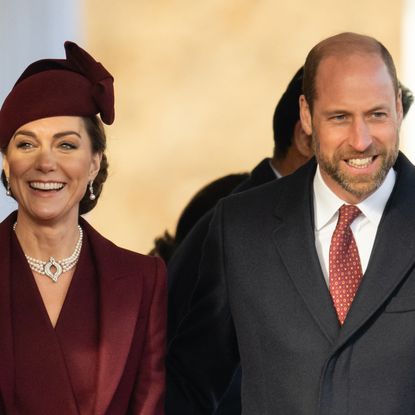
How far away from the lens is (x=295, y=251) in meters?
3.98

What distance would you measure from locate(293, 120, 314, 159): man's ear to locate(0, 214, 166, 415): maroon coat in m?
1.13

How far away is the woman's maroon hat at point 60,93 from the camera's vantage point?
3.87m

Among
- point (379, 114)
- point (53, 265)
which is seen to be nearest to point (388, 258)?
point (379, 114)

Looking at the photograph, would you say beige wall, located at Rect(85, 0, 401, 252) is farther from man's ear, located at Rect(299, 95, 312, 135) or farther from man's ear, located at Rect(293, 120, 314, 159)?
man's ear, located at Rect(299, 95, 312, 135)

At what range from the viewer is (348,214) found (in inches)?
155

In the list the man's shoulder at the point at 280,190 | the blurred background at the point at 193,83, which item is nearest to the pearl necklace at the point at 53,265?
the man's shoulder at the point at 280,190

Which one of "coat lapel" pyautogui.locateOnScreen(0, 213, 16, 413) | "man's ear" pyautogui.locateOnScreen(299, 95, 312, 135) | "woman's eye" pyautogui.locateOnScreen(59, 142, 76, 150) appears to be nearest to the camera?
"coat lapel" pyautogui.locateOnScreen(0, 213, 16, 413)

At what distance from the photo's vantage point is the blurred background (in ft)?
29.5

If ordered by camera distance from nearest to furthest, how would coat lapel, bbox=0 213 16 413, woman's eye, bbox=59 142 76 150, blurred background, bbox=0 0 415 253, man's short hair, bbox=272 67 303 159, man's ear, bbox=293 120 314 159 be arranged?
coat lapel, bbox=0 213 16 413 < woman's eye, bbox=59 142 76 150 < man's ear, bbox=293 120 314 159 < man's short hair, bbox=272 67 303 159 < blurred background, bbox=0 0 415 253

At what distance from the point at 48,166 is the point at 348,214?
0.71 meters

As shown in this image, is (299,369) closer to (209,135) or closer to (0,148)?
(0,148)

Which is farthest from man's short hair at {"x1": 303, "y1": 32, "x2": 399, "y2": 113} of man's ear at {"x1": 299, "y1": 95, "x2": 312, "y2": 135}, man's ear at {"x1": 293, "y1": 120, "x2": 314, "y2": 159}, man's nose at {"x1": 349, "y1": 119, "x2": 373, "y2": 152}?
man's ear at {"x1": 293, "y1": 120, "x2": 314, "y2": 159}

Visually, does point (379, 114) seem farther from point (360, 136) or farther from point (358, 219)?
point (358, 219)

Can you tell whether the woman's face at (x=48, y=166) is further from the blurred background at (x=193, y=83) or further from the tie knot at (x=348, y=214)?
the blurred background at (x=193, y=83)
